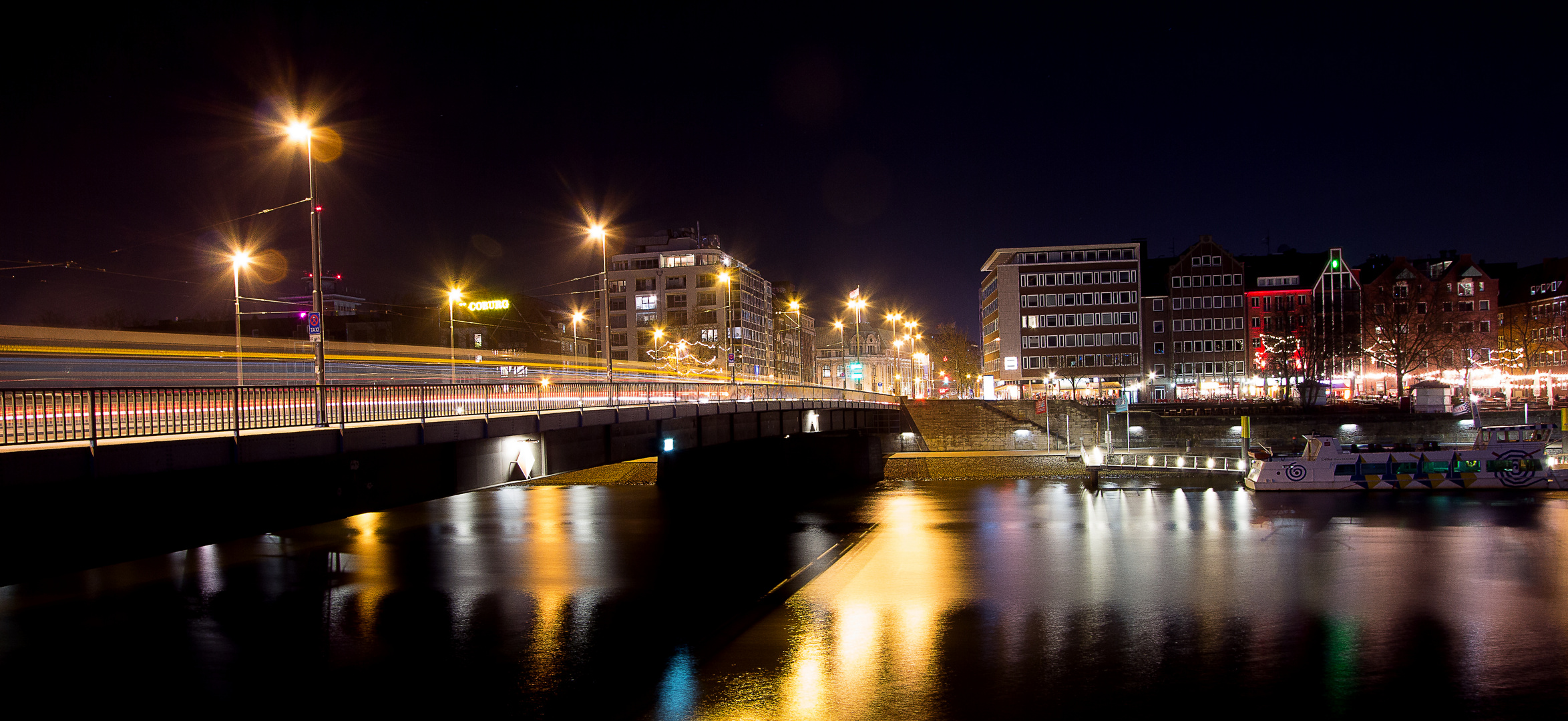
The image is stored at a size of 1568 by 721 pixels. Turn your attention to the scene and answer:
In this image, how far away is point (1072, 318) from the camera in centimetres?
10212

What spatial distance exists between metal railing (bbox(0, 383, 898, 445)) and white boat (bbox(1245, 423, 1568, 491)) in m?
39.4

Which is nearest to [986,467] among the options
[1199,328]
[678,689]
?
[1199,328]

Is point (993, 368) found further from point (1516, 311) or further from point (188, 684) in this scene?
point (188, 684)

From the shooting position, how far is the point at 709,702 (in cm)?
1738

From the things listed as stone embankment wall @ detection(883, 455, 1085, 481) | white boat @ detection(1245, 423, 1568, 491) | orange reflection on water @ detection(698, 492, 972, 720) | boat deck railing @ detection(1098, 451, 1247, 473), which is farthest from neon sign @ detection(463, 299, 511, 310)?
white boat @ detection(1245, 423, 1568, 491)

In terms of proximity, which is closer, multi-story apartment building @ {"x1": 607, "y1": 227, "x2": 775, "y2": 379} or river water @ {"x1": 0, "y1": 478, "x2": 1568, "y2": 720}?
river water @ {"x1": 0, "y1": 478, "x2": 1568, "y2": 720}

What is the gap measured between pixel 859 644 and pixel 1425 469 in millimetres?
44389

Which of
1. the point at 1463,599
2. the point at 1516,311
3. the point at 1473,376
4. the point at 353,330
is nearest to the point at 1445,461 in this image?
the point at 1463,599

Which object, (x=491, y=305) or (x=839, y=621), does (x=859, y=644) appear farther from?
(x=491, y=305)

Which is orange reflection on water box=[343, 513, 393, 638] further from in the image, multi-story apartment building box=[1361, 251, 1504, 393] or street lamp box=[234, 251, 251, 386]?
multi-story apartment building box=[1361, 251, 1504, 393]

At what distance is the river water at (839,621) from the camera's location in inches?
708

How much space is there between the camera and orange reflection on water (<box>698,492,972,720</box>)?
17.1 metres

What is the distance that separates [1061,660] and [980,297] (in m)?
118

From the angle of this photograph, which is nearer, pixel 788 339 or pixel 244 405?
pixel 244 405
